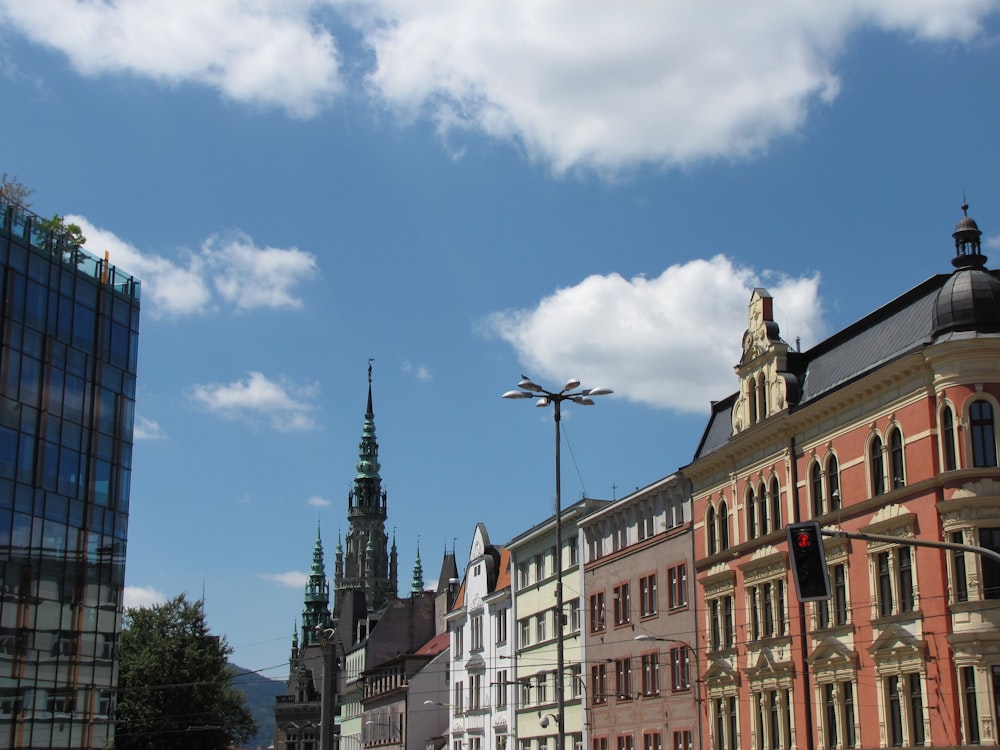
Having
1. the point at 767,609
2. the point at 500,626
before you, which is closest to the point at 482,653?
the point at 500,626

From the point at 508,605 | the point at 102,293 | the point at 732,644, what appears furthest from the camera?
the point at 508,605

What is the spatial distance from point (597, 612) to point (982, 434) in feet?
94.2

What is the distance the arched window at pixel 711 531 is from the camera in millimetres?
51100

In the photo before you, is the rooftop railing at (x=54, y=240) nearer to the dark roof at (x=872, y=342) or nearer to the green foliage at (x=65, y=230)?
the green foliage at (x=65, y=230)

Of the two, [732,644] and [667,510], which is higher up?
[667,510]

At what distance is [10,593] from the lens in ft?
149

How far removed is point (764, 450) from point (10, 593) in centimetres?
2711

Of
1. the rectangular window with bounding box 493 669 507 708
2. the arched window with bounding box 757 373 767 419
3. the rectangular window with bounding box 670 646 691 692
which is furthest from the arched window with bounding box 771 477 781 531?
the rectangular window with bounding box 493 669 507 708

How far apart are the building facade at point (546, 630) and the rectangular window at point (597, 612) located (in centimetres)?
145

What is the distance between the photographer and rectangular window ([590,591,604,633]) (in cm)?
6140

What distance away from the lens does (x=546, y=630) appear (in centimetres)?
6825

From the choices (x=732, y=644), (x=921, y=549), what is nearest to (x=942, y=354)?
(x=921, y=549)

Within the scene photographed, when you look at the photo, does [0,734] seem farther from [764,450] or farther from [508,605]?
[508,605]

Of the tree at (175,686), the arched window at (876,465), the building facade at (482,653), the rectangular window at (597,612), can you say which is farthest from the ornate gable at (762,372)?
the tree at (175,686)
